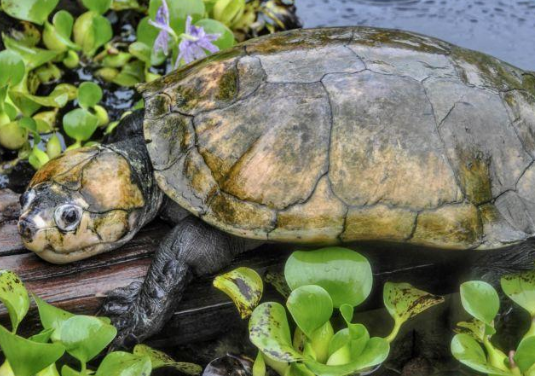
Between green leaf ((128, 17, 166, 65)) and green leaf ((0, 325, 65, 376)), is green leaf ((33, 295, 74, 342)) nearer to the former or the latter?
green leaf ((0, 325, 65, 376))

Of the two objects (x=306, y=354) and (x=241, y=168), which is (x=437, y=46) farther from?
(x=306, y=354)

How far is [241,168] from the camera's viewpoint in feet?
8.85

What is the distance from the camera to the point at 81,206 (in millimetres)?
2719

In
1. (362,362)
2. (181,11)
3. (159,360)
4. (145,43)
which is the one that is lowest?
(159,360)

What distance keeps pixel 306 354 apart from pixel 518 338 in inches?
36.7

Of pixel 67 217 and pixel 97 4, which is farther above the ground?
pixel 97 4

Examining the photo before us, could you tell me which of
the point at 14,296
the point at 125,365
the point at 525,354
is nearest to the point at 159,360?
the point at 125,365

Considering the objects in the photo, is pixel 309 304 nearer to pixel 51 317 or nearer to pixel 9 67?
pixel 51 317

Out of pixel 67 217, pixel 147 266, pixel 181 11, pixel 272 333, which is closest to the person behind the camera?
pixel 272 333

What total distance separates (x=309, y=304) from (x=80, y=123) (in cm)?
171

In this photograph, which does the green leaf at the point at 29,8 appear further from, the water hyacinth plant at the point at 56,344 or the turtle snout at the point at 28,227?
the water hyacinth plant at the point at 56,344

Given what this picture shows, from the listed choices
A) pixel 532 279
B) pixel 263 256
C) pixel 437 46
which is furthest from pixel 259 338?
pixel 437 46

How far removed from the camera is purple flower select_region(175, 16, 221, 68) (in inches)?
143

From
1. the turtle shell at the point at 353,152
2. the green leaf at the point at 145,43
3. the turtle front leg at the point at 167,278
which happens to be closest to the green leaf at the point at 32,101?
the green leaf at the point at 145,43
